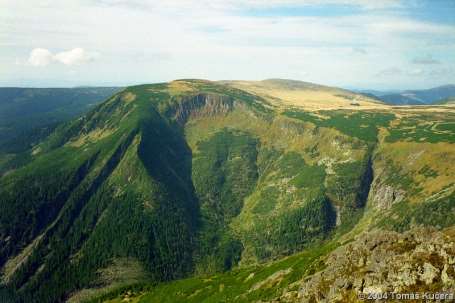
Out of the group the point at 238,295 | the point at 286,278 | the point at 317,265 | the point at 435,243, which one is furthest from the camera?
the point at 238,295

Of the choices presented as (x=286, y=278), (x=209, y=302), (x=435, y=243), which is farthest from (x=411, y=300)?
(x=209, y=302)

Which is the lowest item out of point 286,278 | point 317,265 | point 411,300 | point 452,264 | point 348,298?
point 286,278

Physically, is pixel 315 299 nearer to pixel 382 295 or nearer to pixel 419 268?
pixel 382 295

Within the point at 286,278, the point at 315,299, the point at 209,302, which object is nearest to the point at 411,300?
the point at 315,299

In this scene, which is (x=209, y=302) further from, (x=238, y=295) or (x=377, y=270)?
(x=377, y=270)

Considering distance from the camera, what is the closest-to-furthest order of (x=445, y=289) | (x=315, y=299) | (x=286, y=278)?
(x=445, y=289), (x=315, y=299), (x=286, y=278)

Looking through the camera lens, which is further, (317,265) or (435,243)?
(317,265)

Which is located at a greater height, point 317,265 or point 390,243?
point 390,243
